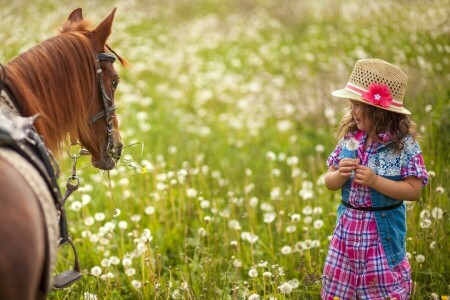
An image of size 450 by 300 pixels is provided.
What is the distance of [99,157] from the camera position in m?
3.24

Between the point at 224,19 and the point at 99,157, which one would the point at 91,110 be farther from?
the point at 224,19

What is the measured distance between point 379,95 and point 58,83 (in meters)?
1.84

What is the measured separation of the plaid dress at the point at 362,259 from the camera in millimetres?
3102

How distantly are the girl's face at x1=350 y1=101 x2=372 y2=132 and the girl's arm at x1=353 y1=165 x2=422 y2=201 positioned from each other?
273 millimetres

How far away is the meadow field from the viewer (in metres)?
3.95

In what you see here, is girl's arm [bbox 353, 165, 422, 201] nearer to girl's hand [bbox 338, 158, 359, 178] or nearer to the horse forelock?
girl's hand [bbox 338, 158, 359, 178]

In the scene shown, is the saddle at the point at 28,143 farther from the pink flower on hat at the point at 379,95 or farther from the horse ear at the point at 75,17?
the pink flower on hat at the point at 379,95

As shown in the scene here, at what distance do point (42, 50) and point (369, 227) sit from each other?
2.16 metres

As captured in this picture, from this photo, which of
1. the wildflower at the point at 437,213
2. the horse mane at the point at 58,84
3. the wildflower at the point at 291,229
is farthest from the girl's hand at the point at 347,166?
the horse mane at the point at 58,84

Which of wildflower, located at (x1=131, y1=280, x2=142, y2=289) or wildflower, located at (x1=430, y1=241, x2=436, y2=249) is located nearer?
wildflower, located at (x1=131, y1=280, x2=142, y2=289)

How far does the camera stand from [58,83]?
9.26ft

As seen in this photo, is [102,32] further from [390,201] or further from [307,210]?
[307,210]

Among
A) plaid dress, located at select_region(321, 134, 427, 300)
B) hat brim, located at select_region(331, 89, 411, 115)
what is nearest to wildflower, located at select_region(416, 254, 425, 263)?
plaid dress, located at select_region(321, 134, 427, 300)

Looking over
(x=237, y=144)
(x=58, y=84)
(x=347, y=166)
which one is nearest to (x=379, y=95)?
(x=347, y=166)
